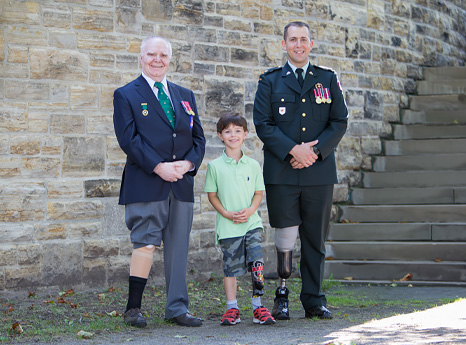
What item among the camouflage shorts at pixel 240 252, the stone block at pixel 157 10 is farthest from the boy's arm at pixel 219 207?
the stone block at pixel 157 10

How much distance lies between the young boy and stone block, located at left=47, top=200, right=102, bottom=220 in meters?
1.96

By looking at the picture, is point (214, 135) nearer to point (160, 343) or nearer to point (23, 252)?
point (23, 252)

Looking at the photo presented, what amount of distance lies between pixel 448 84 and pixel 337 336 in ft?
21.8

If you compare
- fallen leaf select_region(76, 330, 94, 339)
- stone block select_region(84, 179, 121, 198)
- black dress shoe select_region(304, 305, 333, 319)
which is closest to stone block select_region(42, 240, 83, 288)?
stone block select_region(84, 179, 121, 198)

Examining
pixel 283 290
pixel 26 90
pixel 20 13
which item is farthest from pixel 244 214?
pixel 20 13

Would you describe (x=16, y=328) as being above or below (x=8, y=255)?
below

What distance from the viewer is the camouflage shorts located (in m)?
5.21

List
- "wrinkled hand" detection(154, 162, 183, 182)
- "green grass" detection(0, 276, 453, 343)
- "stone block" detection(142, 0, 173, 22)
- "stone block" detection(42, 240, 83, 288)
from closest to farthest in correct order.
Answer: "wrinkled hand" detection(154, 162, 183, 182) → "green grass" detection(0, 276, 453, 343) → "stone block" detection(42, 240, 83, 288) → "stone block" detection(142, 0, 173, 22)

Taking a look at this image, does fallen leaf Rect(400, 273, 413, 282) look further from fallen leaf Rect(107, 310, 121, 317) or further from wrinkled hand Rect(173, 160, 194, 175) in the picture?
wrinkled hand Rect(173, 160, 194, 175)

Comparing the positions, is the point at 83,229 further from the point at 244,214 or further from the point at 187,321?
the point at 244,214

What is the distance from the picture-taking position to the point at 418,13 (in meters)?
10.7

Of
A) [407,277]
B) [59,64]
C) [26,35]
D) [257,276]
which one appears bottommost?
[407,277]

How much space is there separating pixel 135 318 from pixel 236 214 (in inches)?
38.8

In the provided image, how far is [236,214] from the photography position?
17.2 feet
